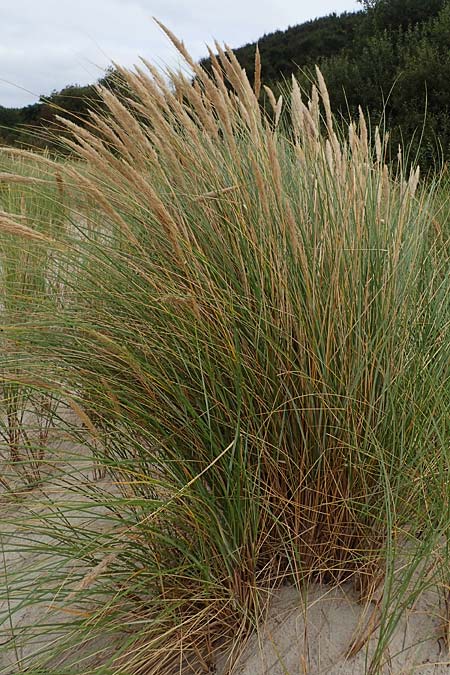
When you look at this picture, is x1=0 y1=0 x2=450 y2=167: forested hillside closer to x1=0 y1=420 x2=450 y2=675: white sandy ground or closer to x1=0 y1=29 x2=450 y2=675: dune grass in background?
x1=0 y1=29 x2=450 y2=675: dune grass in background

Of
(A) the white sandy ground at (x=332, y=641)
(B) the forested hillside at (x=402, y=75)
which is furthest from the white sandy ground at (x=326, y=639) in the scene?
(B) the forested hillside at (x=402, y=75)

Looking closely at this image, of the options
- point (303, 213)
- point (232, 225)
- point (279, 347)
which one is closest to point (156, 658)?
point (279, 347)

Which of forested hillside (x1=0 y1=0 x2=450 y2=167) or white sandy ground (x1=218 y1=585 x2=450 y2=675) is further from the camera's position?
Result: forested hillside (x1=0 y1=0 x2=450 y2=167)

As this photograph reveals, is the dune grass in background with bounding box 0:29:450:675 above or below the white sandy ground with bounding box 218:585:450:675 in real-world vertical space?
above

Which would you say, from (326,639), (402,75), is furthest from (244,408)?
(402,75)

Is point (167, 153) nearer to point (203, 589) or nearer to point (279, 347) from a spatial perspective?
point (279, 347)

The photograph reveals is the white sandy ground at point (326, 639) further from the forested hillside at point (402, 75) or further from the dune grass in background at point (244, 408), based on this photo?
the forested hillside at point (402, 75)

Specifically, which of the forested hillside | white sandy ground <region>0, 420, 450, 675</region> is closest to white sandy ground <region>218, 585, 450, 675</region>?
white sandy ground <region>0, 420, 450, 675</region>

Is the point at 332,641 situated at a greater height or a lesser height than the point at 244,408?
lesser

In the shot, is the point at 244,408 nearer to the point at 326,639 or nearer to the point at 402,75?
the point at 326,639

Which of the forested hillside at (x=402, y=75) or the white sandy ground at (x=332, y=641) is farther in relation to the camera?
the forested hillside at (x=402, y=75)

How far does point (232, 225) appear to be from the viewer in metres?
1.65

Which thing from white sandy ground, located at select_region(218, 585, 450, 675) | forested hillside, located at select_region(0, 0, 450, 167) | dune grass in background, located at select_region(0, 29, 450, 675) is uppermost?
forested hillside, located at select_region(0, 0, 450, 167)

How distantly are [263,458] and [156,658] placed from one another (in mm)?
534
